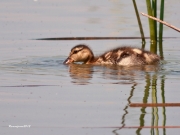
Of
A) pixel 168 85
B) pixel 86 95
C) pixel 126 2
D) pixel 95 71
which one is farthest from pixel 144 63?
pixel 126 2

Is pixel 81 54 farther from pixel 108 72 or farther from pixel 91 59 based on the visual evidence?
pixel 108 72

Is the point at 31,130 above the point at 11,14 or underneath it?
underneath

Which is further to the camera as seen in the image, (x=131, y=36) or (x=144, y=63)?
(x=131, y=36)

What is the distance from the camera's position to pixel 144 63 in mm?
8852

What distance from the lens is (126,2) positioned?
13.4 m

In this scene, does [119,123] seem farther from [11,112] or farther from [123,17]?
[123,17]

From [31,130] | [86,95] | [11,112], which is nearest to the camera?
[31,130]

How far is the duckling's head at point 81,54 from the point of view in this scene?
9195mm

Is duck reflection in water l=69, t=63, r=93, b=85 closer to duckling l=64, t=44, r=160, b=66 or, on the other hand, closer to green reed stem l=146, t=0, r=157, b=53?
duckling l=64, t=44, r=160, b=66

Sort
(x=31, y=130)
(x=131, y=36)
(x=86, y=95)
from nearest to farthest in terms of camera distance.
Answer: (x=31, y=130) → (x=86, y=95) → (x=131, y=36)

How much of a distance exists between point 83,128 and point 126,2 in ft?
26.8

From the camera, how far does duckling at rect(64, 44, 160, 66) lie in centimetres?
880

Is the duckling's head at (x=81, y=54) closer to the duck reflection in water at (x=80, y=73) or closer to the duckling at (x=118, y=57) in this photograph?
the duckling at (x=118, y=57)

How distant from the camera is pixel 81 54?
930cm
